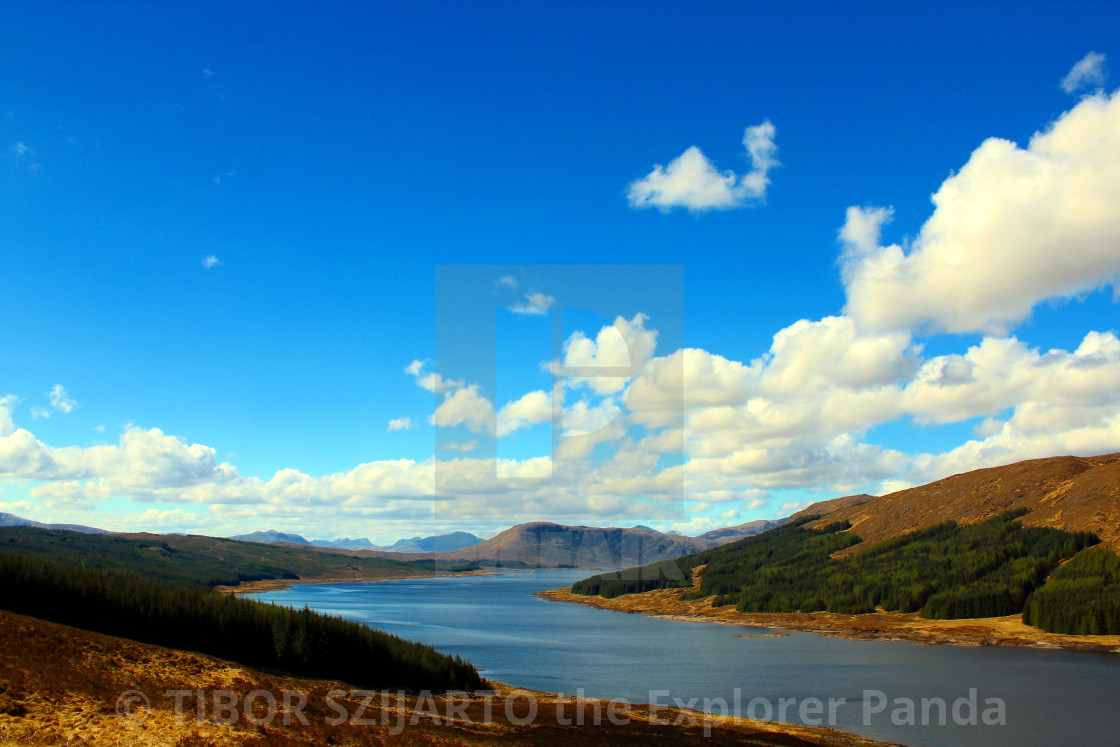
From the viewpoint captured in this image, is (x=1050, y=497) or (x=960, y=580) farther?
(x=1050, y=497)

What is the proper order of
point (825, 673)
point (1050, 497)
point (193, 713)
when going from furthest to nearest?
point (1050, 497)
point (825, 673)
point (193, 713)

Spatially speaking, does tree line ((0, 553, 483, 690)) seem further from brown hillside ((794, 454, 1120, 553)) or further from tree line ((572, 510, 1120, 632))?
brown hillside ((794, 454, 1120, 553))

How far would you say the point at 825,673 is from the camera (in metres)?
84.6

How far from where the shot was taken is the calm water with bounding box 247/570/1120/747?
2208 inches

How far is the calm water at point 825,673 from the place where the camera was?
184 feet

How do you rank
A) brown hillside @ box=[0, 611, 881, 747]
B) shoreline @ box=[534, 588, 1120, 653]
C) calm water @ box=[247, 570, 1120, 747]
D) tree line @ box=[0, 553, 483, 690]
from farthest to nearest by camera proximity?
shoreline @ box=[534, 588, 1120, 653] < calm water @ box=[247, 570, 1120, 747] < tree line @ box=[0, 553, 483, 690] < brown hillside @ box=[0, 611, 881, 747]

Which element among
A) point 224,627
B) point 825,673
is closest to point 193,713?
point 224,627

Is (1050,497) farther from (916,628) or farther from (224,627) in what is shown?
(224,627)

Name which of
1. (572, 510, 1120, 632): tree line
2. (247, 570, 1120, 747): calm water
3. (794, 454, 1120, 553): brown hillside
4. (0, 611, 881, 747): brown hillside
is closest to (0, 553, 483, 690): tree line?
(0, 611, 881, 747): brown hillside

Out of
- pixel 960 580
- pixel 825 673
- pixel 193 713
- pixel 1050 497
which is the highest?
pixel 1050 497

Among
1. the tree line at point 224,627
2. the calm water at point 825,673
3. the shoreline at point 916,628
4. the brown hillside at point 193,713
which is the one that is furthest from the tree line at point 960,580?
the tree line at point 224,627

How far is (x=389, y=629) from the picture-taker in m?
125

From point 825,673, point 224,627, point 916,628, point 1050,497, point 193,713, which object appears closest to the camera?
point 193,713

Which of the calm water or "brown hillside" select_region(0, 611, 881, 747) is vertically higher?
"brown hillside" select_region(0, 611, 881, 747)
